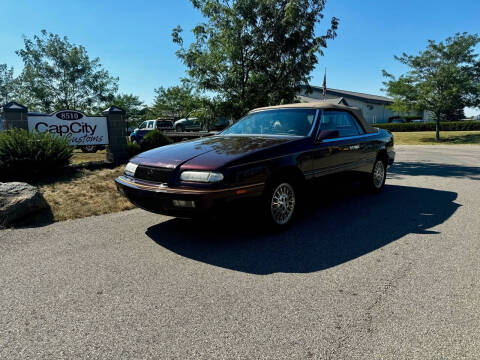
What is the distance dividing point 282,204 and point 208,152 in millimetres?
1134

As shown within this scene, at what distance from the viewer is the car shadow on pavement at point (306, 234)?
3.59m

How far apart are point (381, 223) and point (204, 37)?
917 cm

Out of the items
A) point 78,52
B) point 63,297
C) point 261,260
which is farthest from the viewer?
point 78,52

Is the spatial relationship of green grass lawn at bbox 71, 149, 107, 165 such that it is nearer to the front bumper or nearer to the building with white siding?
the front bumper

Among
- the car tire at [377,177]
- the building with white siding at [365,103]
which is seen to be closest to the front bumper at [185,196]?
the car tire at [377,177]

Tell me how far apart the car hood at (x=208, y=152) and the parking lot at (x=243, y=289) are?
0.74m

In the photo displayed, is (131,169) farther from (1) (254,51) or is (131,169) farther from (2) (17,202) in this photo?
(1) (254,51)

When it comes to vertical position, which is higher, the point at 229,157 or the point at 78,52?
the point at 78,52

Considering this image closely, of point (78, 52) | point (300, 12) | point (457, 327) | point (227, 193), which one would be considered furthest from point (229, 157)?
point (78, 52)

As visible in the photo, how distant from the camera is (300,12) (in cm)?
1091

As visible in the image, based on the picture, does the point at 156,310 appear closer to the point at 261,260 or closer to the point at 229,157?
the point at 261,260

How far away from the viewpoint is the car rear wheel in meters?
6.61

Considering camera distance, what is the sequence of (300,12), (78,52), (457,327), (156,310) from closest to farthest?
(457,327)
(156,310)
(300,12)
(78,52)

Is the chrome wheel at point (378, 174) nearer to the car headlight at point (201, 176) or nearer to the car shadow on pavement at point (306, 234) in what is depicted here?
the car shadow on pavement at point (306, 234)
